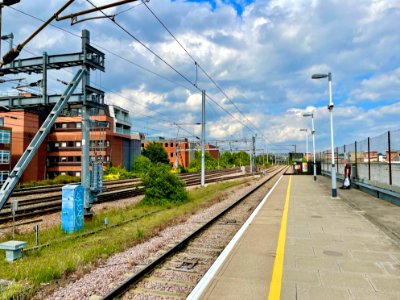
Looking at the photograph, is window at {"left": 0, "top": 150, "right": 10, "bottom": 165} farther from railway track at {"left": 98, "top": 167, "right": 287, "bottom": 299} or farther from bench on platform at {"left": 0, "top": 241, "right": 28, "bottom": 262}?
railway track at {"left": 98, "top": 167, "right": 287, "bottom": 299}

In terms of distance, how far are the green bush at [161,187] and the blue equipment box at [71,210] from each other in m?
6.72

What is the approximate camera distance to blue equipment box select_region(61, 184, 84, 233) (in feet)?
34.8

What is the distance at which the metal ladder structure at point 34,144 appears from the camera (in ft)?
32.1

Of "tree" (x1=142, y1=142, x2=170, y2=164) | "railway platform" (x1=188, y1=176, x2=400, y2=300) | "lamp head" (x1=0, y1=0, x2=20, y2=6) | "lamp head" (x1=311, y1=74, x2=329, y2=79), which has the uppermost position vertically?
"lamp head" (x1=311, y1=74, x2=329, y2=79)

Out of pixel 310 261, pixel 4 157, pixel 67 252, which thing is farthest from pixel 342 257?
pixel 4 157

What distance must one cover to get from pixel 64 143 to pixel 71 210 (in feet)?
189

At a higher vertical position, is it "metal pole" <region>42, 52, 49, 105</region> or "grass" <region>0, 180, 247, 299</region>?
"metal pole" <region>42, 52, 49, 105</region>

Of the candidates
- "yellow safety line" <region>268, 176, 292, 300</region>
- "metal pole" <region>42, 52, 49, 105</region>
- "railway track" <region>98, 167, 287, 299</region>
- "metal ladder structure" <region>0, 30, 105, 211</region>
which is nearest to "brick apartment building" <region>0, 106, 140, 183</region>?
"metal ladder structure" <region>0, 30, 105, 211</region>

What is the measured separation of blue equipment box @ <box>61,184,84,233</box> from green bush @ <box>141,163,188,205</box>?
6.72m

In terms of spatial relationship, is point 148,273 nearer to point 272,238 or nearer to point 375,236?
point 272,238

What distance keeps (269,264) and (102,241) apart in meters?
5.06

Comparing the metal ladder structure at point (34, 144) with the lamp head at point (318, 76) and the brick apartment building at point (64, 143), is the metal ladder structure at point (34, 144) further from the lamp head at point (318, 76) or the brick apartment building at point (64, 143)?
the brick apartment building at point (64, 143)

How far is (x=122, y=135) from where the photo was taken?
242 feet

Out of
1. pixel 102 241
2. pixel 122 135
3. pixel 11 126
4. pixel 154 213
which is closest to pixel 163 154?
pixel 122 135
